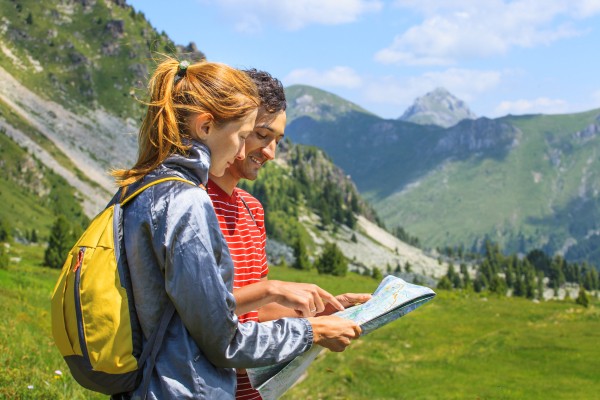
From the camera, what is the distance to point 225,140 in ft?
15.1

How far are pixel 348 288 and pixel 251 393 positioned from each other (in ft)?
189

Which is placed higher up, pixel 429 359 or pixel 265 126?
pixel 265 126

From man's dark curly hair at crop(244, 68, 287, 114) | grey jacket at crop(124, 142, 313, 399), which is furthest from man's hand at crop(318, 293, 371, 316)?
man's dark curly hair at crop(244, 68, 287, 114)

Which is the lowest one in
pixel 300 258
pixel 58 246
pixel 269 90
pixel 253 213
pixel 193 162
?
pixel 300 258

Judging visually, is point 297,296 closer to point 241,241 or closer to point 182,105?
point 241,241

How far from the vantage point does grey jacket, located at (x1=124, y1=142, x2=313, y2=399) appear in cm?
399

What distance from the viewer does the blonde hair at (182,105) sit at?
447 centimetres

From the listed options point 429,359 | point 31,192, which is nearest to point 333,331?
point 429,359

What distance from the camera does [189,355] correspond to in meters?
4.06

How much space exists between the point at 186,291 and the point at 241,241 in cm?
155

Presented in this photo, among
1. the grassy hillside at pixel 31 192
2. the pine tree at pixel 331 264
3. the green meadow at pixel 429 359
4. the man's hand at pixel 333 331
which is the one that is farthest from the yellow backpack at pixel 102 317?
the grassy hillside at pixel 31 192

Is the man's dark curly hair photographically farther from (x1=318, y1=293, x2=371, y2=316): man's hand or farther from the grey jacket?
(x1=318, y1=293, x2=371, y2=316): man's hand

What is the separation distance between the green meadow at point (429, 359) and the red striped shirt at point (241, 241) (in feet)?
14.7

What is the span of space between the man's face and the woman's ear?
1.14 m
